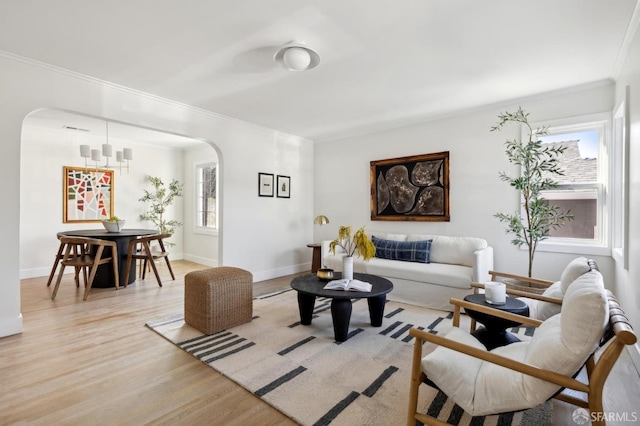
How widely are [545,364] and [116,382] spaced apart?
249cm

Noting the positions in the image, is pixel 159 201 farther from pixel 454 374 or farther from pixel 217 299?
pixel 454 374

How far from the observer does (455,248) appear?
4105 millimetres

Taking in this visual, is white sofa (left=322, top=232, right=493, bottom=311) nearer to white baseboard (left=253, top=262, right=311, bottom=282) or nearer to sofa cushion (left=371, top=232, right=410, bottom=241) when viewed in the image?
sofa cushion (left=371, top=232, right=410, bottom=241)

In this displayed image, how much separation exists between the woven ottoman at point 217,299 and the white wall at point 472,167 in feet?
9.12

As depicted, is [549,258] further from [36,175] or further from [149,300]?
[36,175]

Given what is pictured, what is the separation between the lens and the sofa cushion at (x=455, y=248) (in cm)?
397

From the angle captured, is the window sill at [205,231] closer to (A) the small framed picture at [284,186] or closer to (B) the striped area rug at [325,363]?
(A) the small framed picture at [284,186]

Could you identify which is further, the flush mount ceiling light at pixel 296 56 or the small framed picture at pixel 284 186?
the small framed picture at pixel 284 186

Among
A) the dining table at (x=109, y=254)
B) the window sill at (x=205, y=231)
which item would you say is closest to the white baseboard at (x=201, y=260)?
the window sill at (x=205, y=231)

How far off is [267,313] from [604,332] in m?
2.86

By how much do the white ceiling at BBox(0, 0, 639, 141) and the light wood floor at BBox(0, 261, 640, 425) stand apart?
2504 mm

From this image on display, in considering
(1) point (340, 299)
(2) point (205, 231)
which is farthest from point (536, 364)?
(2) point (205, 231)

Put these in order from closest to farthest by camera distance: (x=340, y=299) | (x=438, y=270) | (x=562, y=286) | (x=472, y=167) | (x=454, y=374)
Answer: (x=454, y=374)
(x=562, y=286)
(x=340, y=299)
(x=438, y=270)
(x=472, y=167)

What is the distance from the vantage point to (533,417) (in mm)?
1745
